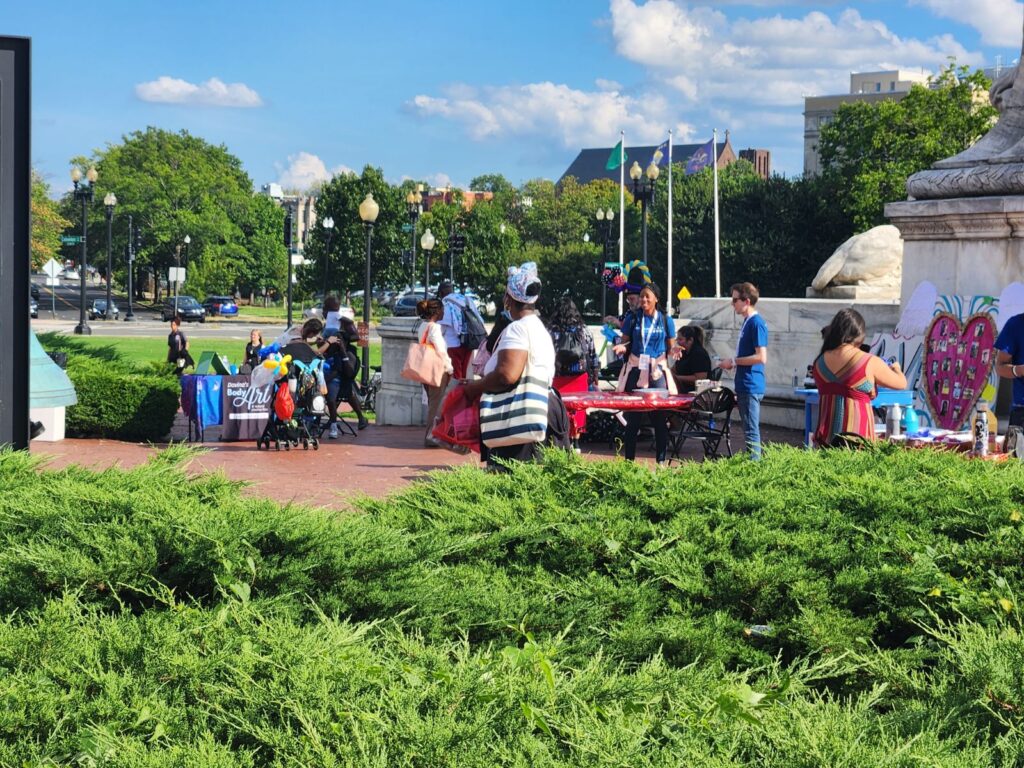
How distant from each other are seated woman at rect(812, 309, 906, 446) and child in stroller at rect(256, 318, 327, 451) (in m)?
6.94

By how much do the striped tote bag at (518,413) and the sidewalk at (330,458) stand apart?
2975 mm

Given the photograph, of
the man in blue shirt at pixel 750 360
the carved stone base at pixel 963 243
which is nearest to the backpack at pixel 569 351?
the man in blue shirt at pixel 750 360

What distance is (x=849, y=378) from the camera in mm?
7770

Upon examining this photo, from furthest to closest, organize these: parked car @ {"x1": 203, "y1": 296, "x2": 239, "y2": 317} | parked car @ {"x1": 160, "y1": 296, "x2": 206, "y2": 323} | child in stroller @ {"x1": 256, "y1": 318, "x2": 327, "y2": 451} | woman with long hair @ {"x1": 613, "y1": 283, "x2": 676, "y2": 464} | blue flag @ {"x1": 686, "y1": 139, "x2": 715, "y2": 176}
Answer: parked car @ {"x1": 203, "y1": 296, "x2": 239, "y2": 317}
parked car @ {"x1": 160, "y1": 296, "x2": 206, "y2": 323}
blue flag @ {"x1": 686, "y1": 139, "x2": 715, "y2": 176}
child in stroller @ {"x1": 256, "y1": 318, "x2": 327, "y2": 451}
woman with long hair @ {"x1": 613, "y1": 283, "x2": 676, "y2": 464}

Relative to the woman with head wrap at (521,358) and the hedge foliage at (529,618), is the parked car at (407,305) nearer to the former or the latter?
the woman with head wrap at (521,358)

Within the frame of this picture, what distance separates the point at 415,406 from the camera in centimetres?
1612

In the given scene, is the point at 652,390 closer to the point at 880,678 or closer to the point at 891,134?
the point at 880,678

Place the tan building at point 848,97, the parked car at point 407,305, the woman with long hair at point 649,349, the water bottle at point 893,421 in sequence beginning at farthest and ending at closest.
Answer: the tan building at point 848,97 → the parked car at point 407,305 → the woman with long hair at point 649,349 → the water bottle at point 893,421

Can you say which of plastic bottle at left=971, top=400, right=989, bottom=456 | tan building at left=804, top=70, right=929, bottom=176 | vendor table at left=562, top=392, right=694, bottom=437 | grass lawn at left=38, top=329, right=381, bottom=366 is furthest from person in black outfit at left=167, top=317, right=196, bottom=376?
tan building at left=804, top=70, right=929, bottom=176

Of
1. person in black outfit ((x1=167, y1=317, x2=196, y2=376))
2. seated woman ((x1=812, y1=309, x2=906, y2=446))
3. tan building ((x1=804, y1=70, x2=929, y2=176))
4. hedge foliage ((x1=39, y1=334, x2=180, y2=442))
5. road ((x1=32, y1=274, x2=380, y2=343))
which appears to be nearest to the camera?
seated woman ((x1=812, y1=309, x2=906, y2=446))

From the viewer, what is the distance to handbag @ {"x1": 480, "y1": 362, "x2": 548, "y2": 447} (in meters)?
6.91

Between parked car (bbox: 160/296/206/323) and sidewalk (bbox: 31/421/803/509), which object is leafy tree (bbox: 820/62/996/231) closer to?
parked car (bbox: 160/296/206/323)

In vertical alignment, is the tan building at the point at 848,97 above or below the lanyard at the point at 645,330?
above

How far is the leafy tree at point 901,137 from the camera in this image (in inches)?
2023
